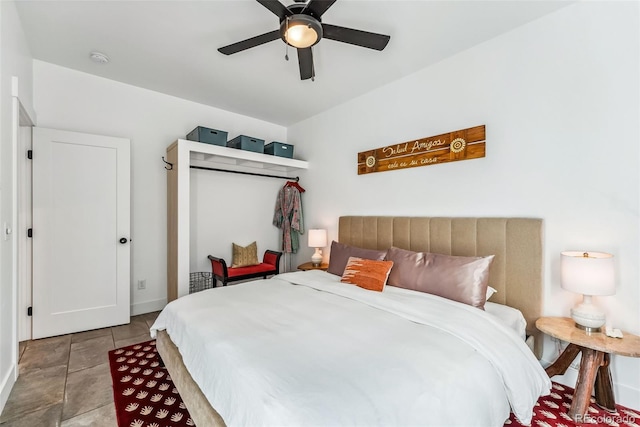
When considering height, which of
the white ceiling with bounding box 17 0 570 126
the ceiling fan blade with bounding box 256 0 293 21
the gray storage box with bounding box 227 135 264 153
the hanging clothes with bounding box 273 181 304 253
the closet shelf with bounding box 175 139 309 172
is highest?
the white ceiling with bounding box 17 0 570 126

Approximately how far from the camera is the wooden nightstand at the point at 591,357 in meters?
1.63

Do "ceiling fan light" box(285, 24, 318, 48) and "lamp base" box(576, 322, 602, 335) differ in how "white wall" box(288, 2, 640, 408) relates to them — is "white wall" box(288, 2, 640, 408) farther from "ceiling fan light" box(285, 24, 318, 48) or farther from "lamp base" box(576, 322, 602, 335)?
"ceiling fan light" box(285, 24, 318, 48)

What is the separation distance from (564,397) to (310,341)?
188cm

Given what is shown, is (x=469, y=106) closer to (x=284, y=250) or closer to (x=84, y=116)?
(x=284, y=250)

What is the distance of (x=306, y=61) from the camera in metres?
2.10

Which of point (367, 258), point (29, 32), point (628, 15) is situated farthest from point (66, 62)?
point (628, 15)

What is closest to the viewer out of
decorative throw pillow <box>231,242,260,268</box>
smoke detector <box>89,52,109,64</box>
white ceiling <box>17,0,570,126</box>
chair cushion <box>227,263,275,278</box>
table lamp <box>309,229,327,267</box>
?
white ceiling <box>17,0,570,126</box>

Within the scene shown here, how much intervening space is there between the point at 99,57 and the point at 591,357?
15.0 ft

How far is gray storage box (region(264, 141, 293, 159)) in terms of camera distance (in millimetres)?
4094

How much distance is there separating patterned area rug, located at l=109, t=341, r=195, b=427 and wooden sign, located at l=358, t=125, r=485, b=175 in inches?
110

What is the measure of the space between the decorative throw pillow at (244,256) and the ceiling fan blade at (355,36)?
2971 mm

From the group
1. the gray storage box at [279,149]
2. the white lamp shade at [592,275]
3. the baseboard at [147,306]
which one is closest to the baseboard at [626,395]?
the white lamp shade at [592,275]

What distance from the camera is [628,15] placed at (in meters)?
1.86

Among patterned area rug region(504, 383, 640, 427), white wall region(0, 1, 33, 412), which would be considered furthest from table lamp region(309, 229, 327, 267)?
white wall region(0, 1, 33, 412)
